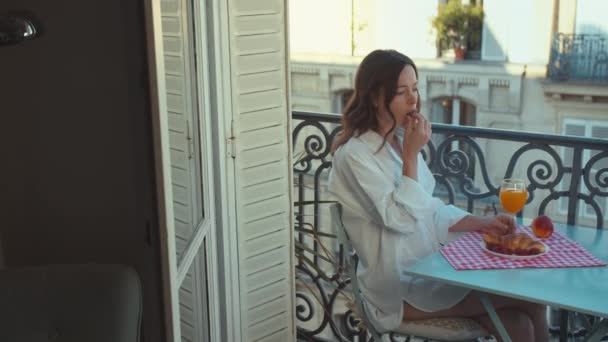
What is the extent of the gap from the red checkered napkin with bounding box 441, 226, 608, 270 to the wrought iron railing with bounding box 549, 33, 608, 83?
1238cm

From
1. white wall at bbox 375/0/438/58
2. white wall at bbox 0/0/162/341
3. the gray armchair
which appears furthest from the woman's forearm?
white wall at bbox 375/0/438/58

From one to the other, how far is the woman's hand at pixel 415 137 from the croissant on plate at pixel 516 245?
309mm

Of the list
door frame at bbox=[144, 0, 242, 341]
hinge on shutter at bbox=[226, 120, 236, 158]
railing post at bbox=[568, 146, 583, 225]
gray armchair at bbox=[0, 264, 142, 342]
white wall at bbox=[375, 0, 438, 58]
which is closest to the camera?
gray armchair at bbox=[0, 264, 142, 342]

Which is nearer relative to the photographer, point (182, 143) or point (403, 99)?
point (182, 143)

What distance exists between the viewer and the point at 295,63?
637 inches

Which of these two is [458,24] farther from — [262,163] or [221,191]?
[221,191]

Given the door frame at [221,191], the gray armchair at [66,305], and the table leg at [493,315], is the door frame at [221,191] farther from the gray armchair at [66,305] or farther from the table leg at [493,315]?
the table leg at [493,315]

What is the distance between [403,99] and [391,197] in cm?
28

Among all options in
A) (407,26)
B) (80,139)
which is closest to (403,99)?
(80,139)

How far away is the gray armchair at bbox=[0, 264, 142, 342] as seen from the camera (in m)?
1.46

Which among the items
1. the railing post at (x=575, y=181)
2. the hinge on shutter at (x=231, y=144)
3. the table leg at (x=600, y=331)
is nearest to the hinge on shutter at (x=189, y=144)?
the hinge on shutter at (x=231, y=144)

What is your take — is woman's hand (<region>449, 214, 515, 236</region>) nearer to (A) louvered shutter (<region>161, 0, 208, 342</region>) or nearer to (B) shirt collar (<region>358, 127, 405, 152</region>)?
(B) shirt collar (<region>358, 127, 405, 152</region>)

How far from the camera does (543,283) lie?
1836 mm

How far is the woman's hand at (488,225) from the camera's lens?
2154 millimetres
